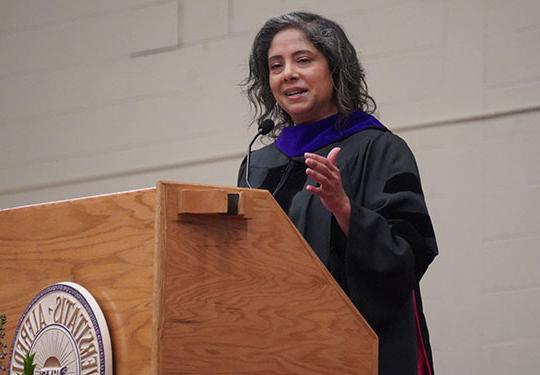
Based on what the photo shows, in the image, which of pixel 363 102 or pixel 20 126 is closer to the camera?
pixel 363 102

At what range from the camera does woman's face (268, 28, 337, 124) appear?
10.6 feet

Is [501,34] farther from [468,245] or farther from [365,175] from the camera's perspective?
[365,175]

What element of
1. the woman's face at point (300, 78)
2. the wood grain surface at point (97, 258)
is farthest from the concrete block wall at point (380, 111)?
the wood grain surface at point (97, 258)

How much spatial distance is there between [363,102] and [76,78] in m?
3.12

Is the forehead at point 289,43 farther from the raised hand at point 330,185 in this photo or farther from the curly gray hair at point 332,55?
the raised hand at point 330,185

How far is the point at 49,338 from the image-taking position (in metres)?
2.46

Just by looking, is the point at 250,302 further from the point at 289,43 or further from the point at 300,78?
the point at 289,43

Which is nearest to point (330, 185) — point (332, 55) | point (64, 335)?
point (64, 335)

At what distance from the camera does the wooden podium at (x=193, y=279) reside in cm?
233

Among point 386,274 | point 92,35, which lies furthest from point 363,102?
point 92,35

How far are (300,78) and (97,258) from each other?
3.24ft

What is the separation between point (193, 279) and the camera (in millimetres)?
2381

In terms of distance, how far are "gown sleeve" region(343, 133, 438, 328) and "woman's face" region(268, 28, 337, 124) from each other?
219 millimetres

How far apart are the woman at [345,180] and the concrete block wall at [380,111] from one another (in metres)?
1.56
